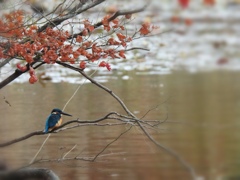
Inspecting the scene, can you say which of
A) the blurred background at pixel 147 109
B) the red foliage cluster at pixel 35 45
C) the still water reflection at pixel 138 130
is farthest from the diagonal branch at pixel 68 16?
the still water reflection at pixel 138 130

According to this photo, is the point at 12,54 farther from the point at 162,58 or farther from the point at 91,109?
the point at 162,58

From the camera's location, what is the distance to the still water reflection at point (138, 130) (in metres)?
9.98

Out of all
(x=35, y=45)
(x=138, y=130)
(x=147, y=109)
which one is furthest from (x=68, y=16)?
(x=147, y=109)

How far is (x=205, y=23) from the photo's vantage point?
2955 cm

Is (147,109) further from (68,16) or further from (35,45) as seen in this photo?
(35,45)

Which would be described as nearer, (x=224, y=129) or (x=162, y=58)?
(x=224, y=129)

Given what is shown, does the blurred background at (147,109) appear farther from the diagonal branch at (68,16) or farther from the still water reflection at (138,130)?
→ the diagonal branch at (68,16)

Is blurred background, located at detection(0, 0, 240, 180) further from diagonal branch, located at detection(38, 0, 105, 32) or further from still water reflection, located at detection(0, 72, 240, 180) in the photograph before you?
diagonal branch, located at detection(38, 0, 105, 32)

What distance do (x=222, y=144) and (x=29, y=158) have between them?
110 inches

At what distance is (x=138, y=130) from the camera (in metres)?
10.5

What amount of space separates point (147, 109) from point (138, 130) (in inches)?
111

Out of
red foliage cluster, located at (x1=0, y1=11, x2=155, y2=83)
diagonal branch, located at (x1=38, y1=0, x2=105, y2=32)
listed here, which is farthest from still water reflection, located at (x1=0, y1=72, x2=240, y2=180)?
diagonal branch, located at (x1=38, y1=0, x2=105, y2=32)

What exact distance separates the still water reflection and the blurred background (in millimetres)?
12

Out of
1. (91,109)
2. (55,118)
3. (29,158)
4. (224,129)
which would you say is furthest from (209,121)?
(55,118)
